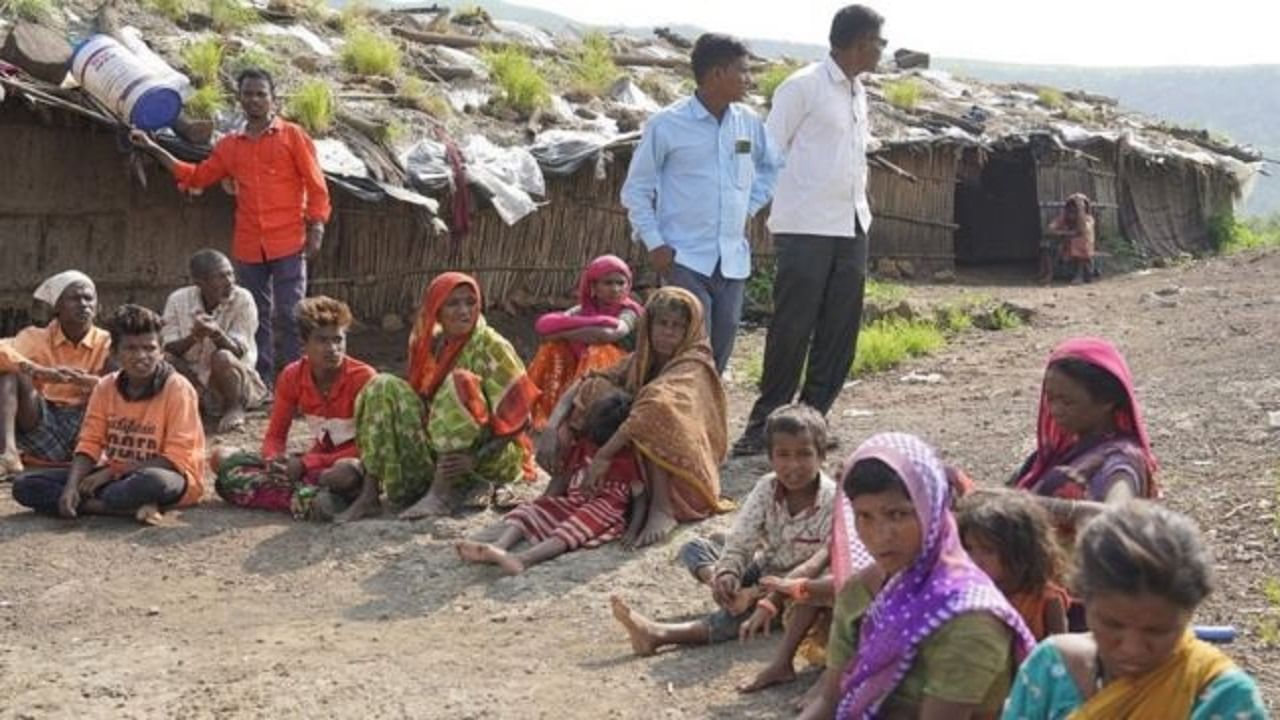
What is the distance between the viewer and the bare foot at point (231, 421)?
26.5 feet

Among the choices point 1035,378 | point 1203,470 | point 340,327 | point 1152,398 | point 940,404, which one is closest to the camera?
point 1203,470

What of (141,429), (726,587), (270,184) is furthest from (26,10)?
(726,587)

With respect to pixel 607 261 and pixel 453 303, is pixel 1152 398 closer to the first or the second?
pixel 607 261

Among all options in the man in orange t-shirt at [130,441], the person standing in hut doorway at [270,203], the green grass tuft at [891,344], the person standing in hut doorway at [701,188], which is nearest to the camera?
the man in orange t-shirt at [130,441]

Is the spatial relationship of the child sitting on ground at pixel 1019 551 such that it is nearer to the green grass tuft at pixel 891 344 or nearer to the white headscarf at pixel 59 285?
the white headscarf at pixel 59 285

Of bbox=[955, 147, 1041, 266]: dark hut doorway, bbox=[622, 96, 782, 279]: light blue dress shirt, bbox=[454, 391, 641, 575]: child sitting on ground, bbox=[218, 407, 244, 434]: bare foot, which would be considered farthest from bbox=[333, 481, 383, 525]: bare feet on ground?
bbox=[955, 147, 1041, 266]: dark hut doorway

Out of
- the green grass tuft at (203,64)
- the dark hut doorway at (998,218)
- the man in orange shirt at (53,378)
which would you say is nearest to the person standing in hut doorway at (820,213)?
the man in orange shirt at (53,378)

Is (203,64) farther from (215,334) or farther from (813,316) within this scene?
(813,316)

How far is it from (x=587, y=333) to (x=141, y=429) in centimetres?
191

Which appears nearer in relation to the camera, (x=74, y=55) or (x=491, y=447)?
(x=491, y=447)

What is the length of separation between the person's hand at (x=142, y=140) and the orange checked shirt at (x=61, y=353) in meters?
2.01

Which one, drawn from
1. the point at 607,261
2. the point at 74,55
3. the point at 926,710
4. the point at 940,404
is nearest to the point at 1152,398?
the point at 940,404

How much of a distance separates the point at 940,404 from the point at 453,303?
140 inches

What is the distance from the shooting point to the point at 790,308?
21.7 feet
